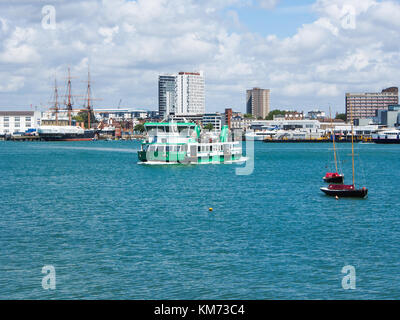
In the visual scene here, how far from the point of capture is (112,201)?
1778 inches

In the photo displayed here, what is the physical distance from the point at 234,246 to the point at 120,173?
159ft

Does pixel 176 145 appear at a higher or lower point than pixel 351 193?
higher

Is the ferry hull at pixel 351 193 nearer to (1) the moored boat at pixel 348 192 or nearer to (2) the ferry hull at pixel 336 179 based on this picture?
→ (1) the moored boat at pixel 348 192

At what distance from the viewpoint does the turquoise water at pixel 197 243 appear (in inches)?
809

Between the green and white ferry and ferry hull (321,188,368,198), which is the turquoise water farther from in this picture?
the green and white ferry

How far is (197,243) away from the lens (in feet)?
91.5

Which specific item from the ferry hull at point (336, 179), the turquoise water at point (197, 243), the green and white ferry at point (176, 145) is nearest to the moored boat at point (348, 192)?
the turquoise water at point (197, 243)

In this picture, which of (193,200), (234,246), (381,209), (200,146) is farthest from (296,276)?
(200,146)

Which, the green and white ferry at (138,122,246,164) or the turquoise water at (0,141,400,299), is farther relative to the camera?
the green and white ferry at (138,122,246,164)

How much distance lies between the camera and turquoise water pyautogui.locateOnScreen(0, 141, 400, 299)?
67.4ft

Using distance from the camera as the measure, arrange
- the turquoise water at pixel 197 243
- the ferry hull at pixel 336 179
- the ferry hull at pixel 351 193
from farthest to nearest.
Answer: the ferry hull at pixel 336 179 < the ferry hull at pixel 351 193 < the turquoise water at pixel 197 243

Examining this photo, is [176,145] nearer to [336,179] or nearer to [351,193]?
[336,179]

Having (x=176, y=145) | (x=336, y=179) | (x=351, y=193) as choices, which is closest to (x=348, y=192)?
(x=351, y=193)

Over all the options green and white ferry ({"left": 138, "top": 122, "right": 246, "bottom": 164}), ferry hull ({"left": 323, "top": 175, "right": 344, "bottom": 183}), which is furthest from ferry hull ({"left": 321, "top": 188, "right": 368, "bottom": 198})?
green and white ferry ({"left": 138, "top": 122, "right": 246, "bottom": 164})
